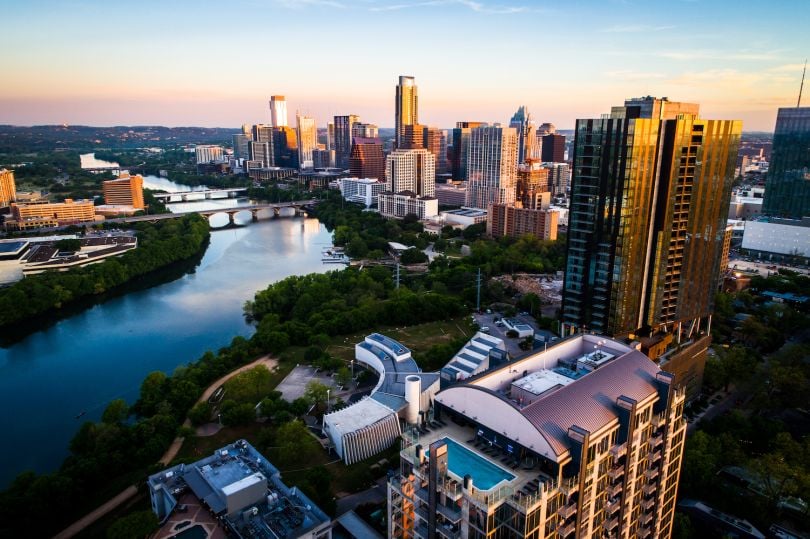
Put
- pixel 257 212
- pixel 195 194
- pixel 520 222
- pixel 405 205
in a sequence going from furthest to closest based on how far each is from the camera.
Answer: pixel 195 194, pixel 257 212, pixel 405 205, pixel 520 222

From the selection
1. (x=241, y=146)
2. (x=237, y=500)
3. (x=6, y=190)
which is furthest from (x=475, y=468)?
(x=241, y=146)

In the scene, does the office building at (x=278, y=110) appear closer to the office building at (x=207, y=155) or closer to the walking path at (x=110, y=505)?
the office building at (x=207, y=155)

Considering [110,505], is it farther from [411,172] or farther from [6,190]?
[6,190]

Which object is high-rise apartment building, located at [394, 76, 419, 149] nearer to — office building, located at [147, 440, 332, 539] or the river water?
the river water

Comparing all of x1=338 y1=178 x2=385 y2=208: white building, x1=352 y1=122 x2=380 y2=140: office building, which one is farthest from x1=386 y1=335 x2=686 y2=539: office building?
x1=352 y1=122 x2=380 y2=140: office building

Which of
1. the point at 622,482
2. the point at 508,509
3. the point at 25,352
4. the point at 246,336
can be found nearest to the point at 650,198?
the point at 622,482

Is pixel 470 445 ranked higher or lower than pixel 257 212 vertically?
higher

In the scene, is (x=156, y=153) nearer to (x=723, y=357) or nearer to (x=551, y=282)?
(x=551, y=282)
